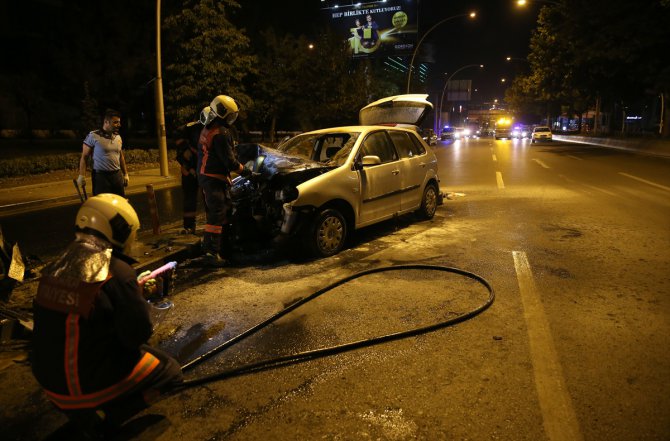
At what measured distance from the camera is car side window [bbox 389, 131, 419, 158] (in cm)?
750

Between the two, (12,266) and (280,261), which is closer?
(12,266)

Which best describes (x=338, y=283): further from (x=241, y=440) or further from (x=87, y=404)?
(x=87, y=404)

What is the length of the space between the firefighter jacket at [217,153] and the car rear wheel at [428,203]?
3740 millimetres

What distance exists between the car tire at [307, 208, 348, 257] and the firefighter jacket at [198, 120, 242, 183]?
47.8 inches

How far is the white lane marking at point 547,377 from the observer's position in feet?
8.73

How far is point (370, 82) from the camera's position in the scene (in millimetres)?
38625

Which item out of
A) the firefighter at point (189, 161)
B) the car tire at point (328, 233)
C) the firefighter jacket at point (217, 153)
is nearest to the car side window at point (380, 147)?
the car tire at point (328, 233)

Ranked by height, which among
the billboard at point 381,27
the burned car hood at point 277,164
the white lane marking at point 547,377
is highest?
the billboard at point 381,27

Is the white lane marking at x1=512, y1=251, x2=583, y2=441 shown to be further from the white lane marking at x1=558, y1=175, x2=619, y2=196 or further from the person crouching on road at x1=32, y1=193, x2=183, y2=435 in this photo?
the white lane marking at x1=558, y1=175, x2=619, y2=196

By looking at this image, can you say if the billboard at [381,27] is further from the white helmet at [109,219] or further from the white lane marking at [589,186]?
the white helmet at [109,219]

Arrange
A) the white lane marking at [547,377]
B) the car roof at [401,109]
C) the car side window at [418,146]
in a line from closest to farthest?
→ the white lane marking at [547,377]
the car side window at [418,146]
the car roof at [401,109]


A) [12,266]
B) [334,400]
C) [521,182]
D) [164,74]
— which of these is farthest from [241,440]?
[164,74]

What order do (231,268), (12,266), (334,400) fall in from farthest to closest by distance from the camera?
(231,268), (12,266), (334,400)

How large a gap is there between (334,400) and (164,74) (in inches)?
876
